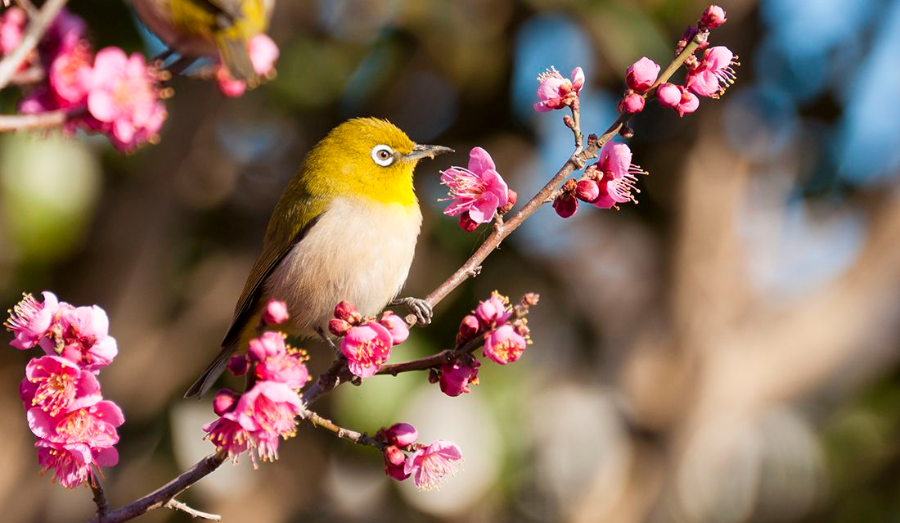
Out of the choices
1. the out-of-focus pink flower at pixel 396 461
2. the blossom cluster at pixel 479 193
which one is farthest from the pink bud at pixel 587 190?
the out-of-focus pink flower at pixel 396 461

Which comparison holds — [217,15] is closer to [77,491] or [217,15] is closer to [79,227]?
[79,227]

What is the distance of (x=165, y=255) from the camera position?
17.6ft

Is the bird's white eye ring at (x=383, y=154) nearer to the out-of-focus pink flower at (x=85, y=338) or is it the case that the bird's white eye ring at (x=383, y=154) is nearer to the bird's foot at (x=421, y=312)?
the bird's foot at (x=421, y=312)

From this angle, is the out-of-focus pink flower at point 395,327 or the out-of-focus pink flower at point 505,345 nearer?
the out-of-focus pink flower at point 505,345

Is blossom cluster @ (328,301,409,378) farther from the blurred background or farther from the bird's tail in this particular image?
the blurred background

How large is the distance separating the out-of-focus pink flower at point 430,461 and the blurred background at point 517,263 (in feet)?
9.59

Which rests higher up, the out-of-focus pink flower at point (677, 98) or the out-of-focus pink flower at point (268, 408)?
Result: the out-of-focus pink flower at point (677, 98)

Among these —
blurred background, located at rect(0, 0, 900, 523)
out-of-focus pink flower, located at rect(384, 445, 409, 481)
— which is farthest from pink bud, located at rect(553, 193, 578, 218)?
blurred background, located at rect(0, 0, 900, 523)

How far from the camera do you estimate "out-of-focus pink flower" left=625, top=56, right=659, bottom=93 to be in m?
1.95

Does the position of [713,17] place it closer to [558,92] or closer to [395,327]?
[558,92]

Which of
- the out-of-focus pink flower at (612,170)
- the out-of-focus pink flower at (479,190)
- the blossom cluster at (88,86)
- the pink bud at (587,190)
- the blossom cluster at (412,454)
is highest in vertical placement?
the out-of-focus pink flower at (612,170)

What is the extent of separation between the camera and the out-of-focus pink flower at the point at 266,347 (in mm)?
1627

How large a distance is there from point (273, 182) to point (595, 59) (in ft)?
7.37

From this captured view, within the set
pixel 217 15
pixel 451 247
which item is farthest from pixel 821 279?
pixel 217 15
